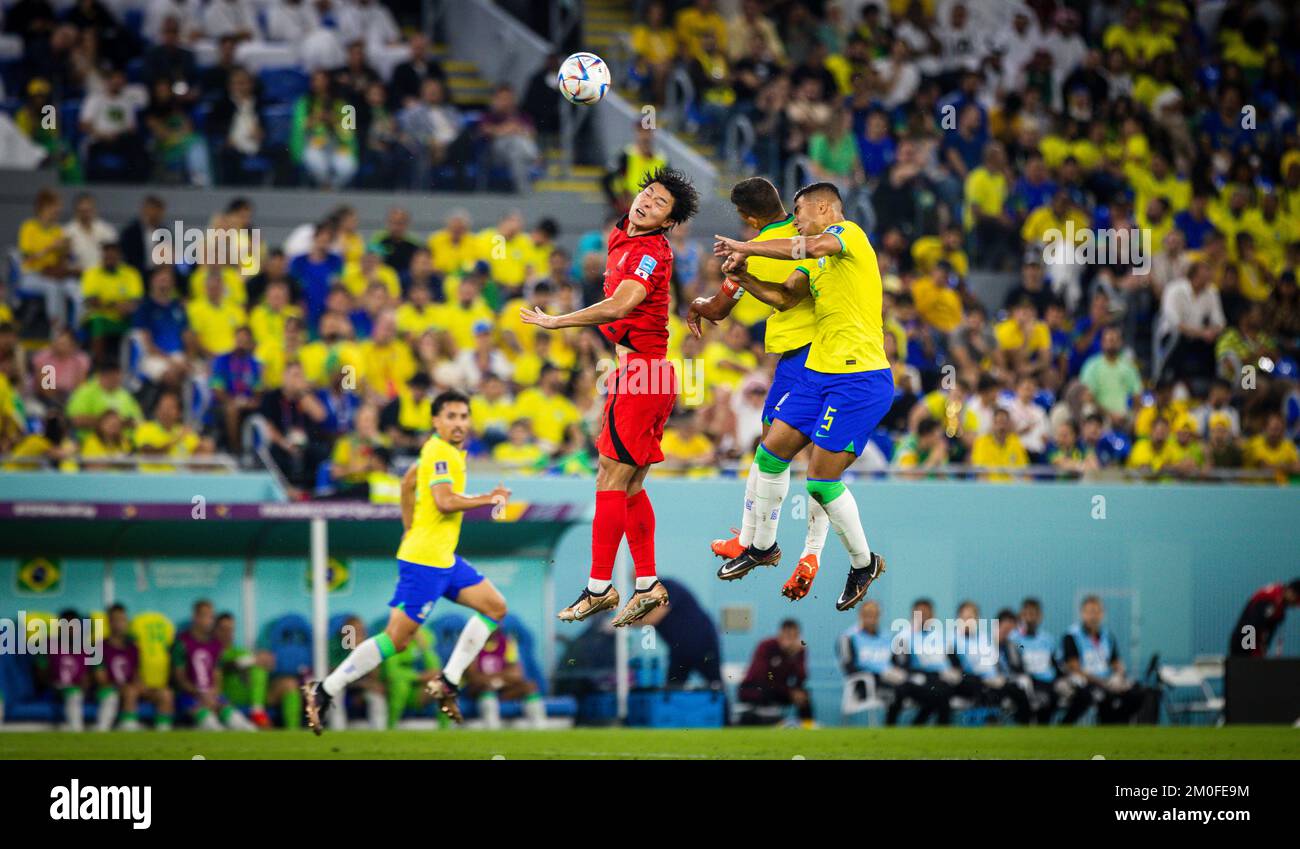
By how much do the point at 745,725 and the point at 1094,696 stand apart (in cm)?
363

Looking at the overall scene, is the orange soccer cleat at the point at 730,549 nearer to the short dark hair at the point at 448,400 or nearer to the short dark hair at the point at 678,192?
the short dark hair at the point at 448,400

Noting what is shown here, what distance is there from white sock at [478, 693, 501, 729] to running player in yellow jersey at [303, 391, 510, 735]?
424cm

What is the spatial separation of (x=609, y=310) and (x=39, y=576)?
25.5 feet

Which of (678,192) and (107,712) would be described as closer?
(678,192)

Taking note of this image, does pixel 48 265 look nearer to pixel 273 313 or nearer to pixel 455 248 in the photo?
pixel 273 313

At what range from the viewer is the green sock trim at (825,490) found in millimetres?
12555

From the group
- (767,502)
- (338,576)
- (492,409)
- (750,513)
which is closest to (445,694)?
(750,513)

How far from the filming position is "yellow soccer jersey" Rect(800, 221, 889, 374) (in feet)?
40.7

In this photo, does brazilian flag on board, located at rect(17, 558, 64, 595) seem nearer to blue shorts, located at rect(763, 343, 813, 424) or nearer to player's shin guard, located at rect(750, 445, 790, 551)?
player's shin guard, located at rect(750, 445, 790, 551)

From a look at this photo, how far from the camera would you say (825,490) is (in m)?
12.6
